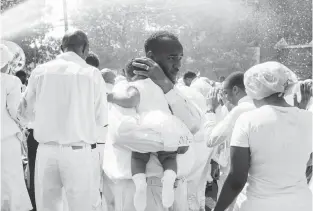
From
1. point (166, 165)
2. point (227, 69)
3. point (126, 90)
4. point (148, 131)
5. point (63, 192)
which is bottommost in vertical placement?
point (227, 69)

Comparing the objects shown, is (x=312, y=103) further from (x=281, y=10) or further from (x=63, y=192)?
(x=281, y=10)

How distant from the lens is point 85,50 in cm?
445

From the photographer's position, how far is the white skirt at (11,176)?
4.79 meters

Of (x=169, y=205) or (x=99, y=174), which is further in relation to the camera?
(x=99, y=174)

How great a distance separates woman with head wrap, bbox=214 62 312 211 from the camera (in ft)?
9.11

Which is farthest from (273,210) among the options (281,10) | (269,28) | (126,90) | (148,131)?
(269,28)

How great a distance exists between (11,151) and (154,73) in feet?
8.60

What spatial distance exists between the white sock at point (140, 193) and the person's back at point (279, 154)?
691mm

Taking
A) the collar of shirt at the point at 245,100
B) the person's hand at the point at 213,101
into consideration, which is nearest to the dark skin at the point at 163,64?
A: the collar of shirt at the point at 245,100

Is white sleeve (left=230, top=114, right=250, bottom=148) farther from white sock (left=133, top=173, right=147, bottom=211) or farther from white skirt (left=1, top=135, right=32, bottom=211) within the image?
white skirt (left=1, top=135, right=32, bottom=211)

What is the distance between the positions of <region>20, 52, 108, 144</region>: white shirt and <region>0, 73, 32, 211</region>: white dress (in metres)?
0.58

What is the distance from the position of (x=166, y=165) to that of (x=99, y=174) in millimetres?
1971

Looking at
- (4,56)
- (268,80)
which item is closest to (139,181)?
(268,80)

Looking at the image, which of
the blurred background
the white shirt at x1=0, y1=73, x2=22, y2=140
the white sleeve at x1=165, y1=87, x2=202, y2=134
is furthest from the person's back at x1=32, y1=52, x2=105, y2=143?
the blurred background
